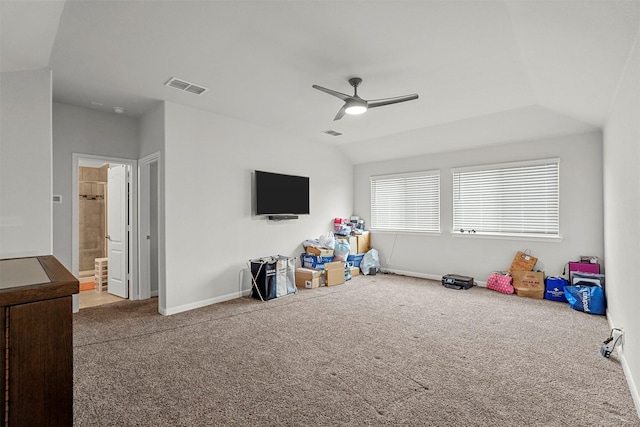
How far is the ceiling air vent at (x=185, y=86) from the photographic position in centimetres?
370

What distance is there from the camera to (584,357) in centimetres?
297

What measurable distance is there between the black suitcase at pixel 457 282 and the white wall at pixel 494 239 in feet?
1.14

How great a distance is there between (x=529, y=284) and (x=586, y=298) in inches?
34.1

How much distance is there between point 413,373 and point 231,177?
12.2ft

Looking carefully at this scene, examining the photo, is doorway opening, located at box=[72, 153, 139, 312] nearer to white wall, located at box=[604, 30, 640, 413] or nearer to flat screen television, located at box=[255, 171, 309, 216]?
flat screen television, located at box=[255, 171, 309, 216]

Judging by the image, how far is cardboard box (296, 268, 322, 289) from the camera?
5695 millimetres

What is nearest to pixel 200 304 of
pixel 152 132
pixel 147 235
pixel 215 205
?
pixel 215 205

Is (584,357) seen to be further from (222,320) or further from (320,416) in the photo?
(222,320)

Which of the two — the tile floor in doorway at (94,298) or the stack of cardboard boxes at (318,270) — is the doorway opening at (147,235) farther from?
the stack of cardboard boxes at (318,270)

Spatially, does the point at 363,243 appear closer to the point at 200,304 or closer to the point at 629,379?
the point at 200,304

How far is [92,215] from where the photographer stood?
6.86 m

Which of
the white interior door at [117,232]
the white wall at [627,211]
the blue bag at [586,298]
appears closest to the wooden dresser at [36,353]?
the white wall at [627,211]

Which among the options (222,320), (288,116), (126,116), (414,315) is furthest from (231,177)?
(414,315)

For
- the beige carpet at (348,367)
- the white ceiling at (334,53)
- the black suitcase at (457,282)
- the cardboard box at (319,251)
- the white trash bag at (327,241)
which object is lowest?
the beige carpet at (348,367)
